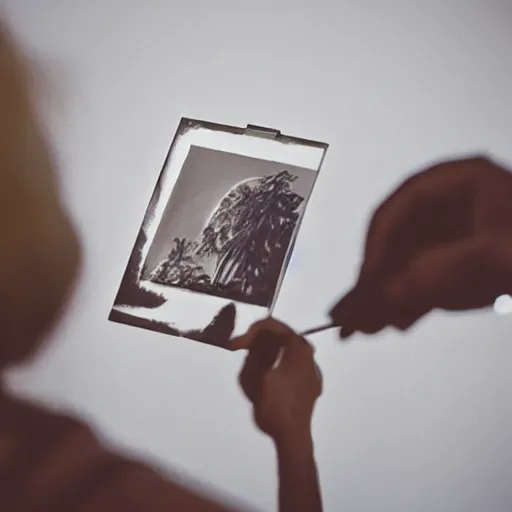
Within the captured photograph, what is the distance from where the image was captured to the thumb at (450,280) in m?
0.73

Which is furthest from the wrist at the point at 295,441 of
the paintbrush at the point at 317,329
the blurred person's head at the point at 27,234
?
the blurred person's head at the point at 27,234

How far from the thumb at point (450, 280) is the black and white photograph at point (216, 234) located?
14 cm

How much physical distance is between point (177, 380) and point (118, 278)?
6.0 inches

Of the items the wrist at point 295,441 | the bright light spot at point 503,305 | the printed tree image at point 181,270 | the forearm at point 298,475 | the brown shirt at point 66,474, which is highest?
the bright light spot at point 503,305

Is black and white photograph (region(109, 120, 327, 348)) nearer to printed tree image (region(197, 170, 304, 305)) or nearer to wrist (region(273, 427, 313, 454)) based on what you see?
printed tree image (region(197, 170, 304, 305))

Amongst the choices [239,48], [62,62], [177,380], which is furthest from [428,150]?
[62,62]

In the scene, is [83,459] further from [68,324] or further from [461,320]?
[461,320]

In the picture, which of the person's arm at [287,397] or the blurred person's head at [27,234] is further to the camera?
the blurred person's head at [27,234]

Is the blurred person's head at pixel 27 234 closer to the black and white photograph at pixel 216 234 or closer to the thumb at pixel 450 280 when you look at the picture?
the black and white photograph at pixel 216 234

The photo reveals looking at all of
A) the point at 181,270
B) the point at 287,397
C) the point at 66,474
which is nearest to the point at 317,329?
the point at 287,397

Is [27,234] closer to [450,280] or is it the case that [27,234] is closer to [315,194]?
[315,194]

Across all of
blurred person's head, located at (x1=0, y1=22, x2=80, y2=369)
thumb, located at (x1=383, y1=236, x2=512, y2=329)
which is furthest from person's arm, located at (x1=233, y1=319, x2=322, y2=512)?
blurred person's head, located at (x1=0, y1=22, x2=80, y2=369)

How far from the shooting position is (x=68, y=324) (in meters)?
0.81

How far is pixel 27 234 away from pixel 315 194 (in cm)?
38
